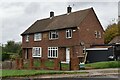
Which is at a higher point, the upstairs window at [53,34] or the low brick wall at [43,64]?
the upstairs window at [53,34]

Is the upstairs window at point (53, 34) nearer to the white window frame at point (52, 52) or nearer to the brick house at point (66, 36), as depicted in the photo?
the brick house at point (66, 36)

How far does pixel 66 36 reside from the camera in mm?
37969

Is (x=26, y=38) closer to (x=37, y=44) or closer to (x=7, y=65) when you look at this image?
(x=37, y=44)

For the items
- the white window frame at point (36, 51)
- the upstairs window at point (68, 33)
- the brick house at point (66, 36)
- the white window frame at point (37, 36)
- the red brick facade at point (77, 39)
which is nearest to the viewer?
the red brick facade at point (77, 39)

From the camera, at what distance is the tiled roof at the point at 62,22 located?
1499 inches

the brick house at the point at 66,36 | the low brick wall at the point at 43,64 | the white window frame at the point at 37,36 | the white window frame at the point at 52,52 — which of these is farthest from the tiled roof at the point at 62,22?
the low brick wall at the point at 43,64

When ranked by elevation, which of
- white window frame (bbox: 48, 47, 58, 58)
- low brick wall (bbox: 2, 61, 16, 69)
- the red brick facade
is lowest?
low brick wall (bbox: 2, 61, 16, 69)

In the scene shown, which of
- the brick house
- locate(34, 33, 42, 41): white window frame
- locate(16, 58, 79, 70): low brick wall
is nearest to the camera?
locate(16, 58, 79, 70): low brick wall

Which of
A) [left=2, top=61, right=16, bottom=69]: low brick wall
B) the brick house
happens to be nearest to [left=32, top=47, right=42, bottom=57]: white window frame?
the brick house

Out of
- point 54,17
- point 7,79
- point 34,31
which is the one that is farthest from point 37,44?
point 7,79

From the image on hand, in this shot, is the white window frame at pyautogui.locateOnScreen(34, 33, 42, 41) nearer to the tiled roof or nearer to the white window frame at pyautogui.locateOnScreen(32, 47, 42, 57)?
the tiled roof

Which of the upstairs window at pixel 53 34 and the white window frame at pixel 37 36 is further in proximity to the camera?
the white window frame at pixel 37 36

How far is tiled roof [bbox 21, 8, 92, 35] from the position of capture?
125 ft

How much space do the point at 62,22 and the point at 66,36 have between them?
4.07 m
